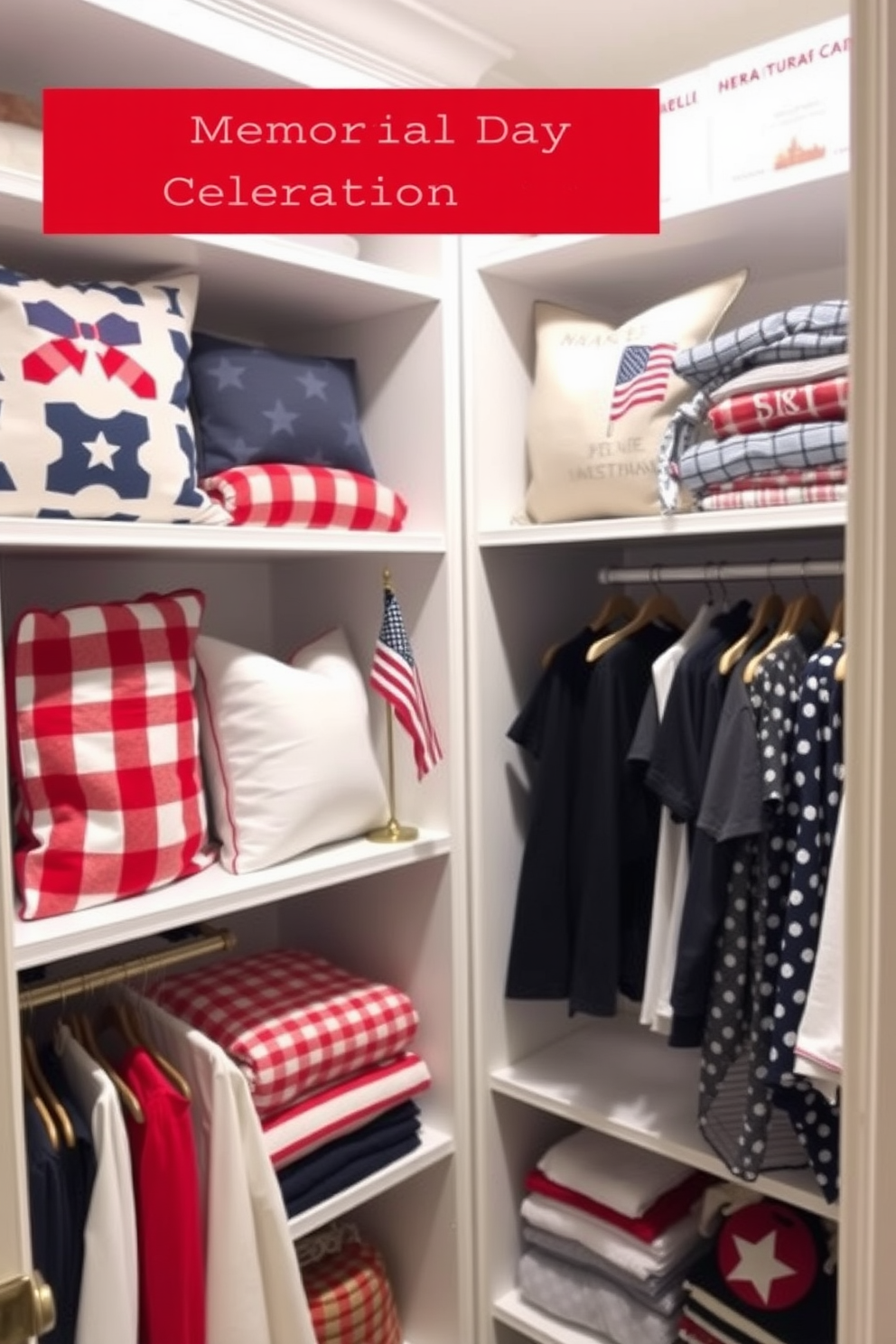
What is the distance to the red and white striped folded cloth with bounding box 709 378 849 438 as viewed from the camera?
4.77 ft

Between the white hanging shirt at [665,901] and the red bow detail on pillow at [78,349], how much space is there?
837 mm

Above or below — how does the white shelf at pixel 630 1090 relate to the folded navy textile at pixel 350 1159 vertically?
above

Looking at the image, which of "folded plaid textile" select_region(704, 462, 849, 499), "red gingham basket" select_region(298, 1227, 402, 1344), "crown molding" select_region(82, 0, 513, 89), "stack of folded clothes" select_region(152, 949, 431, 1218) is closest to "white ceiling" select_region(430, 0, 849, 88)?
"crown molding" select_region(82, 0, 513, 89)

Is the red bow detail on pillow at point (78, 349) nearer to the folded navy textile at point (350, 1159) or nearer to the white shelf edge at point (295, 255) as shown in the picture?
the white shelf edge at point (295, 255)

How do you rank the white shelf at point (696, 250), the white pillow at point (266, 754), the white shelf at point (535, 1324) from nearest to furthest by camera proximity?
1. the white shelf at point (696, 250)
2. the white pillow at point (266, 754)
3. the white shelf at point (535, 1324)

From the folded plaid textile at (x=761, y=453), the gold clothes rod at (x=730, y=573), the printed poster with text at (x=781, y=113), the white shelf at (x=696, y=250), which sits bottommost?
the gold clothes rod at (x=730, y=573)

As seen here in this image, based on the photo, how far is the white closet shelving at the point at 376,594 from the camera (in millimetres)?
1572

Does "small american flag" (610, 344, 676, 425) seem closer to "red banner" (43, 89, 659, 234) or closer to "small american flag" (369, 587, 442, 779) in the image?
"red banner" (43, 89, 659, 234)

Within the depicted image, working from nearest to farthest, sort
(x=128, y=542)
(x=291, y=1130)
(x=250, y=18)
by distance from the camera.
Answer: (x=128, y=542) → (x=250, y=18) → (x=291, y=1130)

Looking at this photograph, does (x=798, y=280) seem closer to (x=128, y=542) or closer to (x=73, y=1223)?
(x=128, y=542)

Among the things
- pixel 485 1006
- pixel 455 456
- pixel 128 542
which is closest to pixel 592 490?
pixel 455 456

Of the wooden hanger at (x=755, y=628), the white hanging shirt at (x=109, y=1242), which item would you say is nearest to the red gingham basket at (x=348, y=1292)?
the white hanging shirt at (x=109, y=1242)

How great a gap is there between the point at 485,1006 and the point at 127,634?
0.89 m

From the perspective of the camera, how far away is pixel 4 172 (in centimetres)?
127
